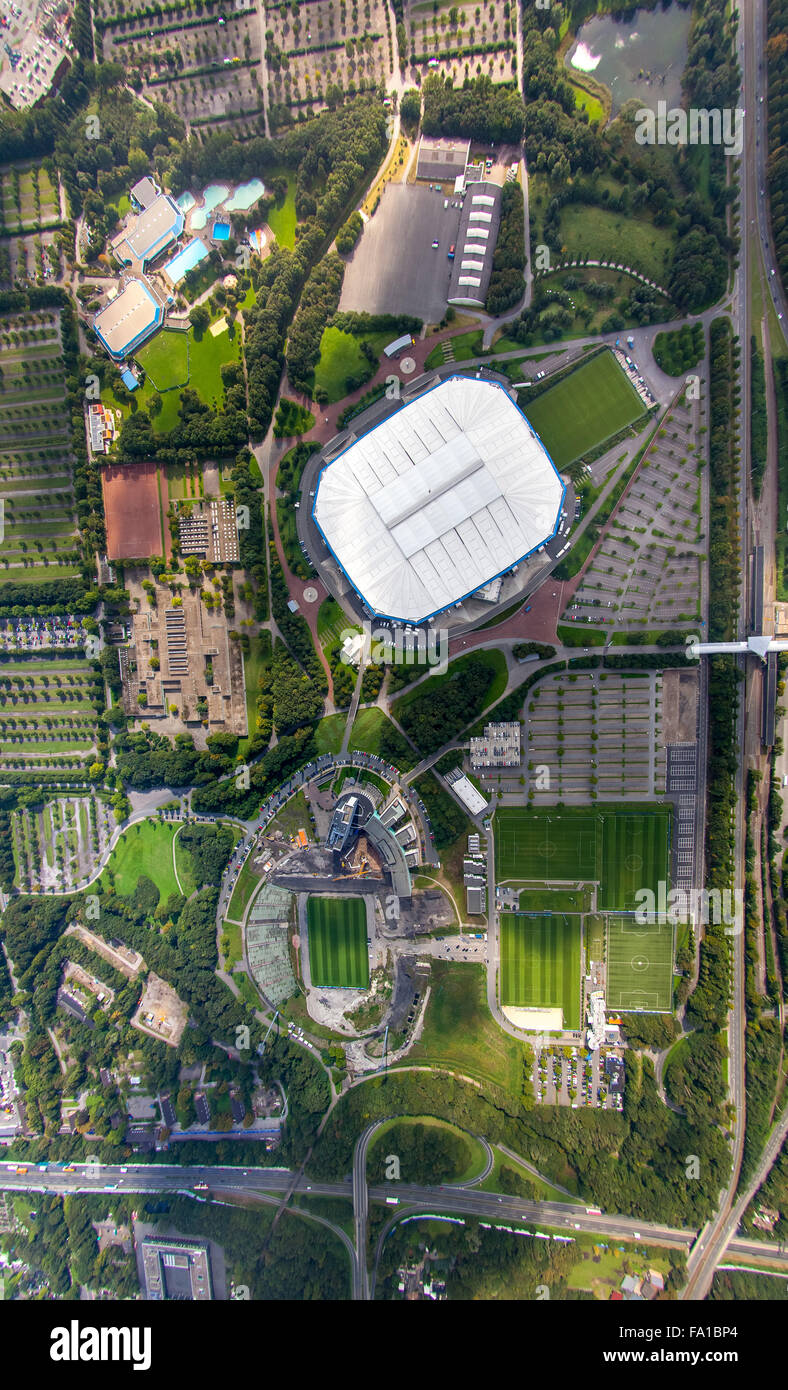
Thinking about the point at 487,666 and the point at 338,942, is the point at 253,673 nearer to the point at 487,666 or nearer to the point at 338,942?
the point at 487,666

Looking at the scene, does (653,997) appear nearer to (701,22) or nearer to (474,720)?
(474,720)

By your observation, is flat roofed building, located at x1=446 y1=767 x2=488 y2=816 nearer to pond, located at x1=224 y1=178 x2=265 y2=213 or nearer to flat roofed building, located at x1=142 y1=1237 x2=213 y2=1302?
flat roofed building, located at x1=142 y1=1237 x2=213 y2=1302

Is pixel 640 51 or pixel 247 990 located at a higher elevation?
pixel 640 51

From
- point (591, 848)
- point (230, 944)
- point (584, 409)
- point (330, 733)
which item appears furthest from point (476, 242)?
point (230, 944)

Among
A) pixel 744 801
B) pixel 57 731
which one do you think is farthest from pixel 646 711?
pixel 57 731

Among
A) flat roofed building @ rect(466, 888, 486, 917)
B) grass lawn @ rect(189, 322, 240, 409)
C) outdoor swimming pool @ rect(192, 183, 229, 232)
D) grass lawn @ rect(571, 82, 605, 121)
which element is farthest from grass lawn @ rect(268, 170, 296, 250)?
flat roofed building @ rect(466, 888, 486, 917)

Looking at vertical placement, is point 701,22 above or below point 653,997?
above
